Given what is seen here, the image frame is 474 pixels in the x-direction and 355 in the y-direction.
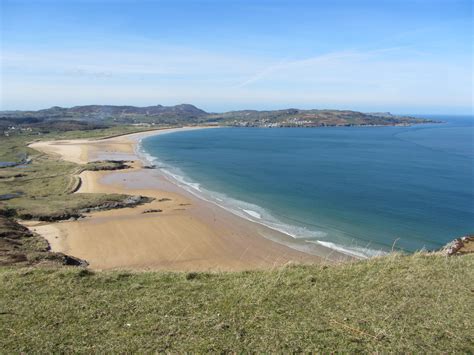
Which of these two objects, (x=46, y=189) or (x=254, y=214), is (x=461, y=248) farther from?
(x=46, y=189)

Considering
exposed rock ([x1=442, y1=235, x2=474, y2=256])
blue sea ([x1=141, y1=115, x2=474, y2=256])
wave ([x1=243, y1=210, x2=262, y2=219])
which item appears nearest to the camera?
exposed rock ([x1=442, y1=235, x2=474, y2=256])

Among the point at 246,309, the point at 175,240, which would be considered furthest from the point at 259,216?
the point at 246,309

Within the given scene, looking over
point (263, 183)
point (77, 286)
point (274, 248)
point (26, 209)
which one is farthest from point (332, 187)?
point (77, 286)

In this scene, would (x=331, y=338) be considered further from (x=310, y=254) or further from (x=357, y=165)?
(x=357, y=165)

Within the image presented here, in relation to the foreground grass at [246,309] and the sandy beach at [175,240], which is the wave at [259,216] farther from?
the foreground grass at [246,309]

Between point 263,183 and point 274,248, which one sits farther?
point 263,183

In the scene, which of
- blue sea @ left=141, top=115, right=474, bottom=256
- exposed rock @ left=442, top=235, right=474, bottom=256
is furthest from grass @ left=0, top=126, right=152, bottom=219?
exposed rock @ left=442, top=235, right=474, bottom=256

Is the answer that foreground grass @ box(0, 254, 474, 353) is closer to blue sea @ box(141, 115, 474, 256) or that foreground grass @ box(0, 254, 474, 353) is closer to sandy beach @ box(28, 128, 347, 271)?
sandy beach @ box(28, 128, 347, 271)
